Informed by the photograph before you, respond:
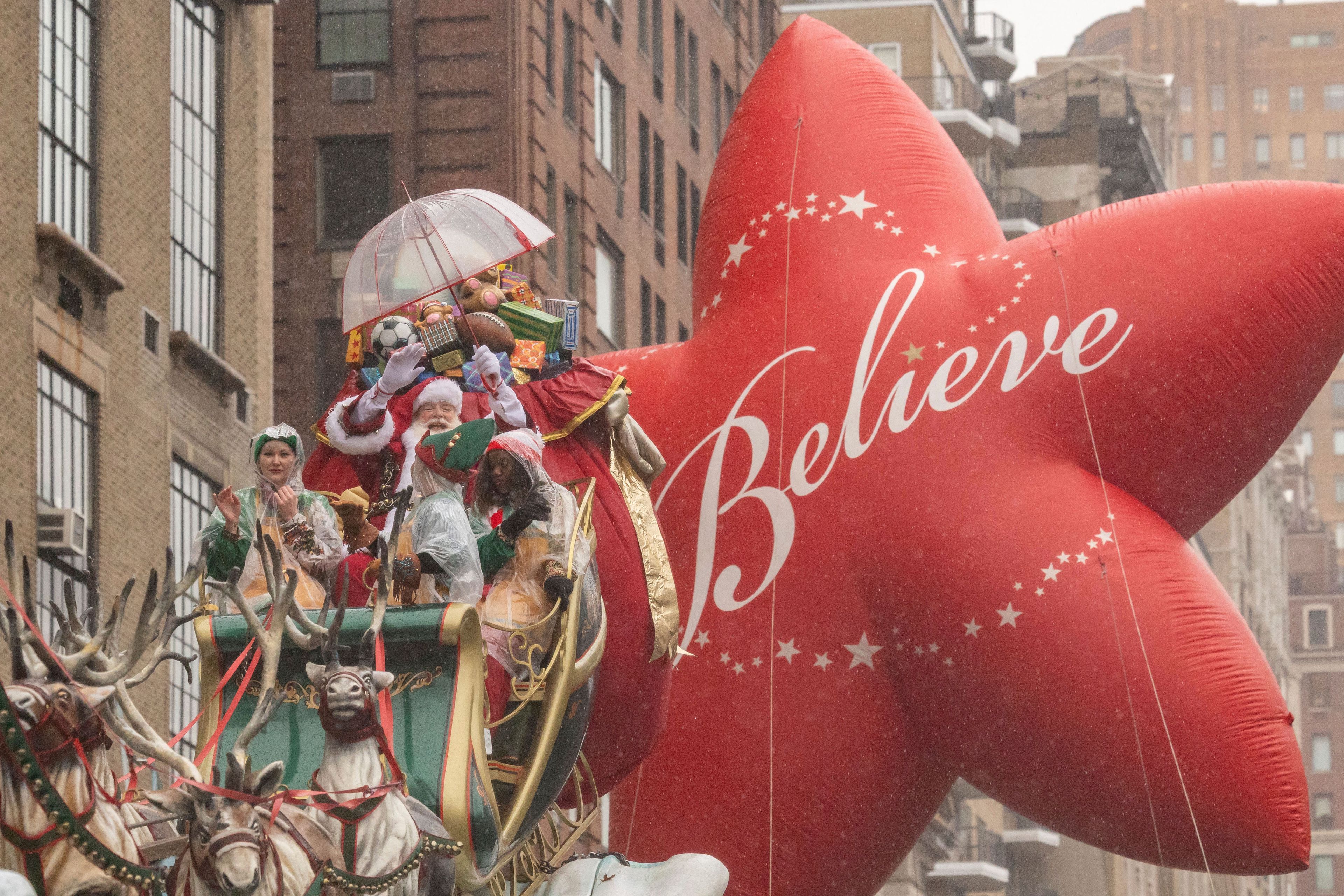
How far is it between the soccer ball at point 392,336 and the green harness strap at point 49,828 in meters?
4.04

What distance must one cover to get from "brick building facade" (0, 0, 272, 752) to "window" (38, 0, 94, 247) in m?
0.02

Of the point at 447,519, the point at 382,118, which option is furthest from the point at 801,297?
the point at 382,118

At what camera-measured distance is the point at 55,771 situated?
8.38m

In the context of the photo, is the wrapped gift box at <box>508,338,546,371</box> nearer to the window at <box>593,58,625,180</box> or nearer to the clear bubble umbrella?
the clear bubble umbrella

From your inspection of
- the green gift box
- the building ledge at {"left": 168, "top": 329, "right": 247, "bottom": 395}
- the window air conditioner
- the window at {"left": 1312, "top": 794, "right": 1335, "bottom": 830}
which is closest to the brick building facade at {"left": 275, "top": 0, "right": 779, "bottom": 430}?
the building ledge at {"left": 168, "top": 329, "right": 247, "bottom": 395}

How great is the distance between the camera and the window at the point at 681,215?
3984 centimetres

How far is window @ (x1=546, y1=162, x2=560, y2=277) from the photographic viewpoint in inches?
1292

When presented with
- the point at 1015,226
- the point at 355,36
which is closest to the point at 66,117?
the point at 355,36

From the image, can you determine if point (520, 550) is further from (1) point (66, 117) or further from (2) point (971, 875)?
(2) point (971, 875)

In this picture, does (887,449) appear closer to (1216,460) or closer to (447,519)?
(1216,460)

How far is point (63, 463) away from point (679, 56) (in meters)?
20.2

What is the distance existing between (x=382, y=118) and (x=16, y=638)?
79.1ft

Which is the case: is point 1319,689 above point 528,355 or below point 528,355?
below

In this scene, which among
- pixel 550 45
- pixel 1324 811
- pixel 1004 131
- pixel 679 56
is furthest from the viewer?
pixel 1324 811
